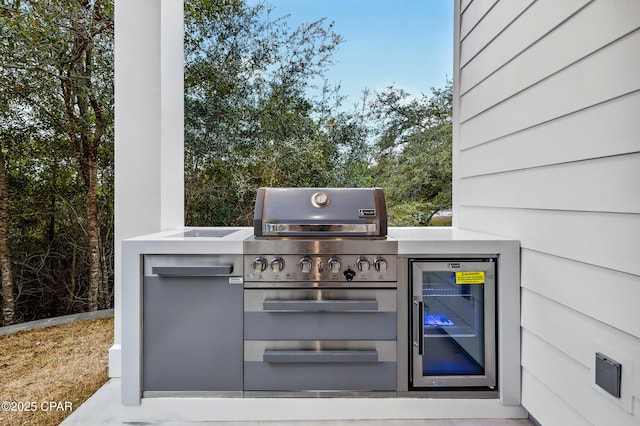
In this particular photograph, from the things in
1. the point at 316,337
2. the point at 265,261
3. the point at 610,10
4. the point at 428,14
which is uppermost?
the point at 428,14

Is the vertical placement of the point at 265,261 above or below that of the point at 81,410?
above

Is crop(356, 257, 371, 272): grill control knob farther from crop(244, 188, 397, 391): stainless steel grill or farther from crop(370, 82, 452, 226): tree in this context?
crop(370, 82, 452, 226): tree

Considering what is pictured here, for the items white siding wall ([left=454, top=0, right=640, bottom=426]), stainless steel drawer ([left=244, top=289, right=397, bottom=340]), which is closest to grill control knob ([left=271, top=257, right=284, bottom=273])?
stainless steel drawer ([left=244, top=289, right=397, bottom=340])

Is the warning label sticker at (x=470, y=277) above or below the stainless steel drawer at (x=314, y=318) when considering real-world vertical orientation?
above

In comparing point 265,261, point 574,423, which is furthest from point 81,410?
point 574,423

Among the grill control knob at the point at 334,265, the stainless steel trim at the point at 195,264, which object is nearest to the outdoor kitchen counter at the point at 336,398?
the stainless steel trim at the point at 195,264

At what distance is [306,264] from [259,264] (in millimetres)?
230

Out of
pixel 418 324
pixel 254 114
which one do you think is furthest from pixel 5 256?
pixel 418 324

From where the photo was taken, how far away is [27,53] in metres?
3.00

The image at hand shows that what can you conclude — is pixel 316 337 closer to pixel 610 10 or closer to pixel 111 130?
pixel 610 10

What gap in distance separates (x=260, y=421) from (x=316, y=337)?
0.51m

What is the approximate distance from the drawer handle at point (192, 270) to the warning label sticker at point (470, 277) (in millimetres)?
1131

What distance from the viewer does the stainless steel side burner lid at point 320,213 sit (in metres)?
1.92

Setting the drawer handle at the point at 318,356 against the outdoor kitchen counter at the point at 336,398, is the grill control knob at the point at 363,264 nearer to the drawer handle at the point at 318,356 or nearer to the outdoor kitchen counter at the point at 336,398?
the outdoor kitchen counter at the point at 336,398
